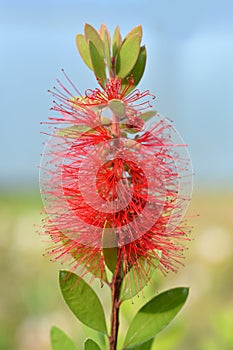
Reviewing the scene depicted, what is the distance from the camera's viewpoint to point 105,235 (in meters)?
0.49

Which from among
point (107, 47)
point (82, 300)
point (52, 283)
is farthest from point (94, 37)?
point (52, 283)

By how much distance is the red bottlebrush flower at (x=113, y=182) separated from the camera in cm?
51

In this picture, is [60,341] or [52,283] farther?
[52,283]

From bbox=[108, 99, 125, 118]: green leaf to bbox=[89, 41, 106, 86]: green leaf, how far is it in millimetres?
42

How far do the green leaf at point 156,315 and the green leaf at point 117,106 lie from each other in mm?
200

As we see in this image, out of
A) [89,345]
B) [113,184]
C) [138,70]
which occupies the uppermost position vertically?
[138,70]

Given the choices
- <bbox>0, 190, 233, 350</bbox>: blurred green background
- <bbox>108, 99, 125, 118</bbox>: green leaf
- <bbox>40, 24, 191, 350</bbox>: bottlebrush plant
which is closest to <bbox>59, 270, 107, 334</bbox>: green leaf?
<bbox>40, 24, 191, 350</bbox>: bottlebrush plant

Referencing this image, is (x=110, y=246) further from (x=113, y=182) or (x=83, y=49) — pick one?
(x=83, y=49)

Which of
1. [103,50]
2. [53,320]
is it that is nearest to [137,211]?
[103,50]

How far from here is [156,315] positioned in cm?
→ 57

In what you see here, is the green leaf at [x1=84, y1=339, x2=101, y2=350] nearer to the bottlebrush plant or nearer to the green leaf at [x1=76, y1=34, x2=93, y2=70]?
the bottlebrush plant

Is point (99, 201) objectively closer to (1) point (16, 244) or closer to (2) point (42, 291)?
(2) point (42, 291)

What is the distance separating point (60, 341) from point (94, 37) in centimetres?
33

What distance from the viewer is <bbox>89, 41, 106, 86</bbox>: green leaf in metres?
0.53
